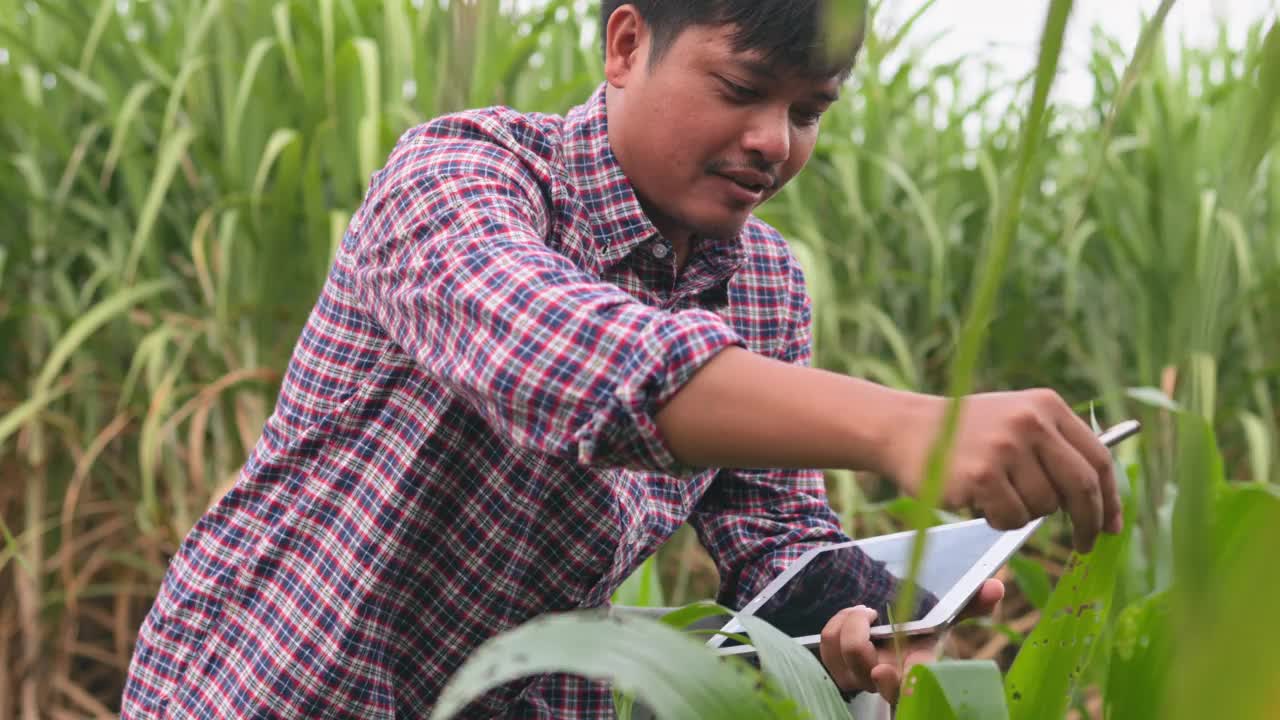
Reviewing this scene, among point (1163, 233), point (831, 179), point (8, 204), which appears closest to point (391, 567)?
point (8, 204)

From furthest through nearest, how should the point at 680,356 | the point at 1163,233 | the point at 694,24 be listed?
the point at 1163,233 < the point at 694,24 < the point at 680,356

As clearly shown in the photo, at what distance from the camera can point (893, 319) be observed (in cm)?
206

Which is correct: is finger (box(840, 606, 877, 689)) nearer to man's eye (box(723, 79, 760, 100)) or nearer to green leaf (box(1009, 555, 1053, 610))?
man's eye (box(723, 79, 760, 100))

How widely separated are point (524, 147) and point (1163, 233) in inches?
56.0

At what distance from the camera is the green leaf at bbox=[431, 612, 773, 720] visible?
1.23 feet

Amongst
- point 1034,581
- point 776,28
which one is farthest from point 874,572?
point 1034,581

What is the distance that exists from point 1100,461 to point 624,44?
1.88 ft

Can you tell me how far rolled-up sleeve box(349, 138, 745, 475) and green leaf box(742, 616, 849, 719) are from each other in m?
0.07

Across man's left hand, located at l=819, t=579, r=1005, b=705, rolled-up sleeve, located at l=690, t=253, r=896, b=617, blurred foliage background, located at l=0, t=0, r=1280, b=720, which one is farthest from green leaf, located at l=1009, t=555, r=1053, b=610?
man's left hand, located at l=819, t=579, r=1005, b=705

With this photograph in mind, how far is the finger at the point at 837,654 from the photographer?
0.80 m

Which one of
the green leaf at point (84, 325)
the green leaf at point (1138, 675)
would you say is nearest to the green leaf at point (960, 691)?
the green leaf at point (1138, 675)

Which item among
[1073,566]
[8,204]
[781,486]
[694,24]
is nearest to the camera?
[1073,566]

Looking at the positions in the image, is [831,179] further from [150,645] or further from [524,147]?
[150,645]

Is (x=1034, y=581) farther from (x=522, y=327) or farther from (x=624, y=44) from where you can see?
(x=522, y=327)
